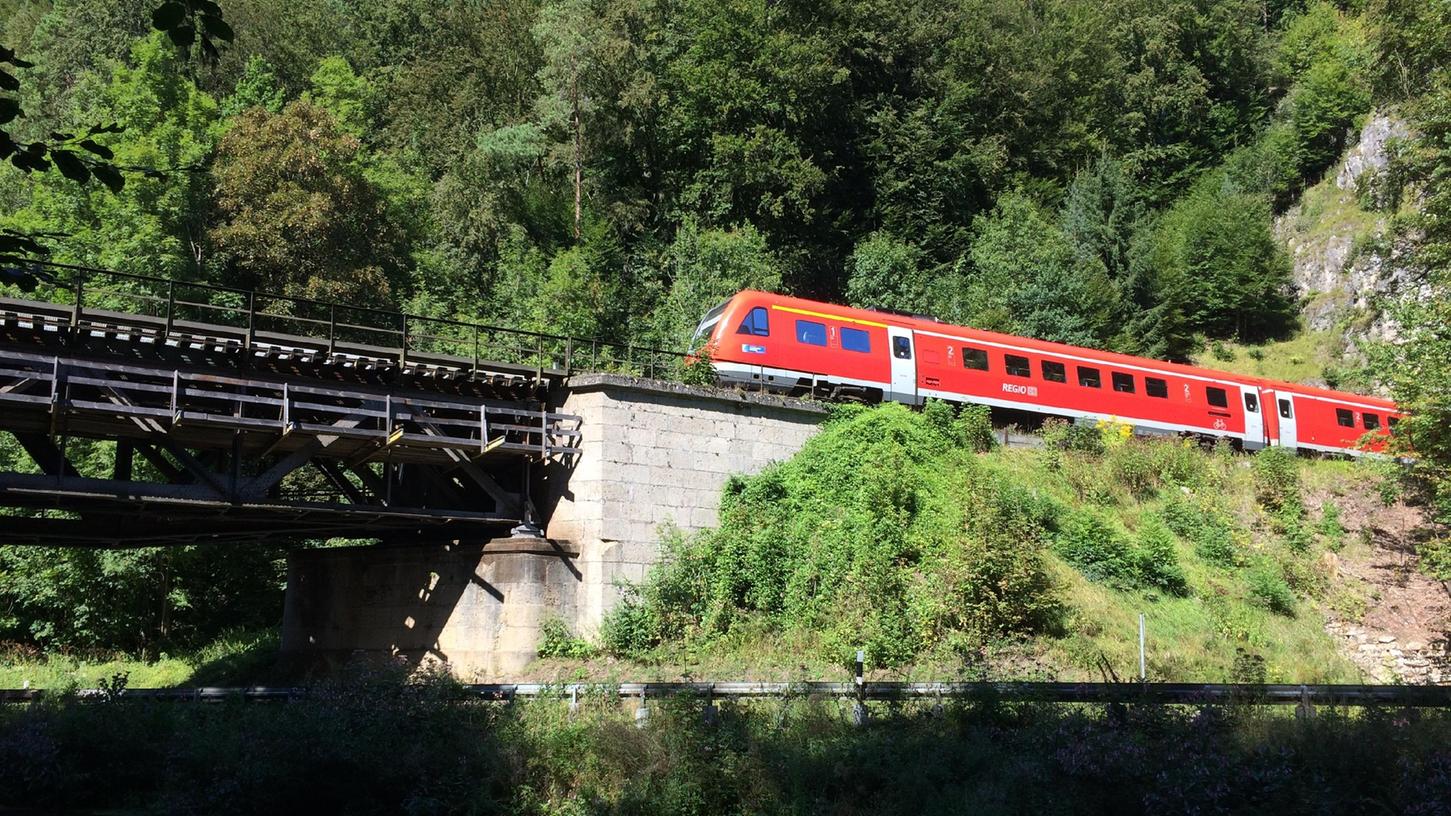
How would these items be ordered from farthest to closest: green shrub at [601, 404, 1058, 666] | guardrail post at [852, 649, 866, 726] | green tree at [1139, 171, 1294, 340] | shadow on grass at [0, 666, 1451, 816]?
1. green tree at [1139, 171, 1294, 340]
2. green shrub at [601, 404, 1058, 666]
3. guardrail post at [852, 649, 866, 726]
4. shadow on grass at [0, 666, 1451, 816]

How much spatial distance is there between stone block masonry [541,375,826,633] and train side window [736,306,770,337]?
2.93 m

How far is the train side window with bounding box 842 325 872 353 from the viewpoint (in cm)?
2803

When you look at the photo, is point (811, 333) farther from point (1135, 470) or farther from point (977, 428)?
point (1135, 470)

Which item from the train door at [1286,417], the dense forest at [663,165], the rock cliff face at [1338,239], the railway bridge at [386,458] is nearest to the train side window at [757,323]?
the railway bridge at [386,458]

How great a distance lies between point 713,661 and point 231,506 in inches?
328

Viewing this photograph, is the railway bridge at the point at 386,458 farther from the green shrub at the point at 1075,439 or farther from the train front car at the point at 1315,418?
the train front car at the point at 1315,418

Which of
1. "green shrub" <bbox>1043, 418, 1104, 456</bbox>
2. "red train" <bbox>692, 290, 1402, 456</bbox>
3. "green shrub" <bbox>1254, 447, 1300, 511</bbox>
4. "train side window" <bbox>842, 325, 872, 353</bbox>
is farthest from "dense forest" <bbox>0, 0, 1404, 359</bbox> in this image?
"green shrub" <bbox>1254, 447, 1300, 511</bbox>

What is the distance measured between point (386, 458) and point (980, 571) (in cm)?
1080

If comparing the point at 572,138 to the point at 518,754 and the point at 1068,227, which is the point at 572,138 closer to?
the point at 1068,227

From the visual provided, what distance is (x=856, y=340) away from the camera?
92.3 ft

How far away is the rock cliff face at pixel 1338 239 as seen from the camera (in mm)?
49812

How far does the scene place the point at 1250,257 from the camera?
5275cm

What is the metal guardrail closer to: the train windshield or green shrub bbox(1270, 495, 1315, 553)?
green shrub bbox(1270, 495, 1315, 553)

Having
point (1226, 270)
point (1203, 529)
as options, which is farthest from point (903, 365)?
point (1226, 270)
